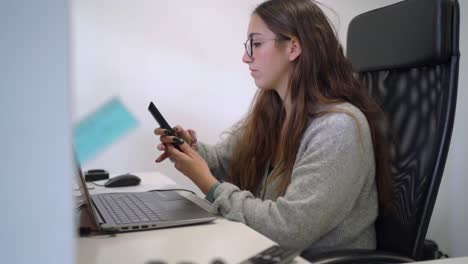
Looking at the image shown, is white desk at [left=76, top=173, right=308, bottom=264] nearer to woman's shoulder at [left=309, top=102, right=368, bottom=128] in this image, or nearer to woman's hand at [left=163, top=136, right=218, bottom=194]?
woman's hand at [left=163, top=136, right=218, bottom=194]

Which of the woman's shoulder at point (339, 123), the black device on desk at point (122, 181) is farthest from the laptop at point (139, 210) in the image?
the woman's shoulder at point (339, 123)

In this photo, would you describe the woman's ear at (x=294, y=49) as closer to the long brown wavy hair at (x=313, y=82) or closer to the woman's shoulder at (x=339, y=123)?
the long brown wavy hair at (x=313, y=82)

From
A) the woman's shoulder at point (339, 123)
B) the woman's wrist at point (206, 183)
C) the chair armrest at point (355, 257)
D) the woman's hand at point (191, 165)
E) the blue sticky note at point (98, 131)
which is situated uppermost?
the blue sticky note at point (98, 131)

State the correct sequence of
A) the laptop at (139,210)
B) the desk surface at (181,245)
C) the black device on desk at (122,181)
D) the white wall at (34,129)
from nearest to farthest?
the white wall at (34,129) < the desk surface at (181,245) < the laptop at (139,210) < the black device on desk at (122,181)

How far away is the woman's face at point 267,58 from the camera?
1.10 metres

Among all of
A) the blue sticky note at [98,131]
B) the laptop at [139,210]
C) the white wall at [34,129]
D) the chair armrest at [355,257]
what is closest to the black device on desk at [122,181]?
the laptop at [139,210]

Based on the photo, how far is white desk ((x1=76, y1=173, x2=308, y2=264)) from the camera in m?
0.61

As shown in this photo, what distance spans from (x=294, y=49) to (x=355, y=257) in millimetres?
513

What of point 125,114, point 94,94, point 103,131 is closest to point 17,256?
point 103,131

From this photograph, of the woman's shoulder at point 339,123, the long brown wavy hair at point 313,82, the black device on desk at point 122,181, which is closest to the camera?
the woman's shoulder at point 339,123

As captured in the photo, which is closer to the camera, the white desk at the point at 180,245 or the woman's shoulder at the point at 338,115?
the white desk at the point at 180,245

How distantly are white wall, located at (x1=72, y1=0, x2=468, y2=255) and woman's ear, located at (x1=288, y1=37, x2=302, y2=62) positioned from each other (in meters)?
0.97

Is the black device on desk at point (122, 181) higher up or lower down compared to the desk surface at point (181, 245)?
lower down

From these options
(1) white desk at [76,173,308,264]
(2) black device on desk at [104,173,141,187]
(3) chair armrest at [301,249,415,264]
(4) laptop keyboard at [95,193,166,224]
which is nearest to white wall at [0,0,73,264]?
(1) white desk at [76,173,308,264]
